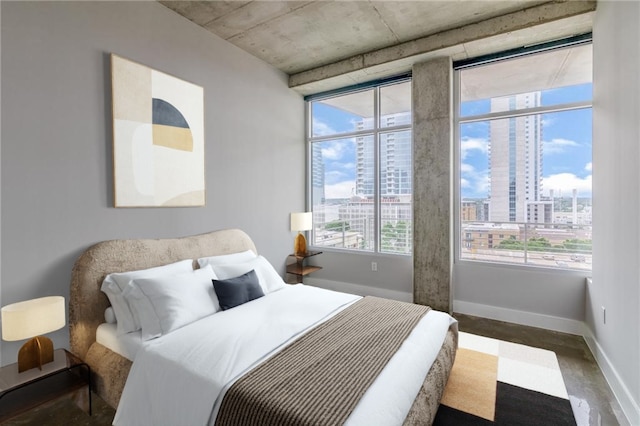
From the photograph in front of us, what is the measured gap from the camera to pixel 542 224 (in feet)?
11.2

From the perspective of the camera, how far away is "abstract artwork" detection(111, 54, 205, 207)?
2.54m

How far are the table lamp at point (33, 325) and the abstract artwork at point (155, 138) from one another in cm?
93

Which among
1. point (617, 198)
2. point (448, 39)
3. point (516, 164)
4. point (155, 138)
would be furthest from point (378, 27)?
point (617, 198)

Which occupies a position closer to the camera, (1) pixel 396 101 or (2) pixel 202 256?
(2) pixel 202 256

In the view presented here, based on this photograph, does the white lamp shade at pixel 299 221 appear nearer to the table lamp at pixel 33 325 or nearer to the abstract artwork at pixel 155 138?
the abstract artwork at pixel 155 138

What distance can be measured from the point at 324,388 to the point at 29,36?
9.37 feet

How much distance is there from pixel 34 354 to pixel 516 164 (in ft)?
14.8

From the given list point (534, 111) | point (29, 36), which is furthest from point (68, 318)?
point (534, 111)

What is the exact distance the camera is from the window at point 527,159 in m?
3.22

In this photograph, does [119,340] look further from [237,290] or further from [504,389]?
[504,389]

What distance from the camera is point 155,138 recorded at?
9.11 feet

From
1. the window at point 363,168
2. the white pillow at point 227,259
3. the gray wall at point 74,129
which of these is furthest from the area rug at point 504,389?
the gray wall at point 74,129

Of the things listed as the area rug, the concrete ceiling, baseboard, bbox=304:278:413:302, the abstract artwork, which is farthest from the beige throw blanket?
the concrete ceiling

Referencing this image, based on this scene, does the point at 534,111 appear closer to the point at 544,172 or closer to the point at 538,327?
the point at 544,172
